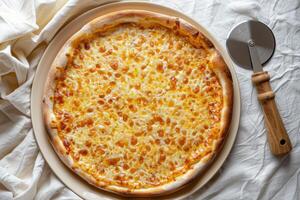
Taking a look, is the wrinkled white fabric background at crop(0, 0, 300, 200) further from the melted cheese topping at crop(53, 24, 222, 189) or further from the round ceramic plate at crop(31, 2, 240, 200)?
the melted cheese topping at crop(53, 24, 222, 189)

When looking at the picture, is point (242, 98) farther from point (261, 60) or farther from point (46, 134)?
point (46, 134)

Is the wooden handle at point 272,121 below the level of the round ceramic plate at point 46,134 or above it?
above

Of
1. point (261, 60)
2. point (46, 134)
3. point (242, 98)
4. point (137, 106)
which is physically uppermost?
point (261, 60)

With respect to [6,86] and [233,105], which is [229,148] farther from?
[6,86]

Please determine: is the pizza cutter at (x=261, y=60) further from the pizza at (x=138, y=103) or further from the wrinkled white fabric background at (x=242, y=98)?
the pizza at (x=138, y=103)

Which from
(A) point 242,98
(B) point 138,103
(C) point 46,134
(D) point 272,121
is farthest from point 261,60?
(C) point 46,134

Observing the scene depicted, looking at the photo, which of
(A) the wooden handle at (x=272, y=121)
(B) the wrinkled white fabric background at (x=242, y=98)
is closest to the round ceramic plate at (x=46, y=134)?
(B) the wrinkled white fabric background at (x=242, y=98)

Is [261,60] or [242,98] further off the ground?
[261,60]
